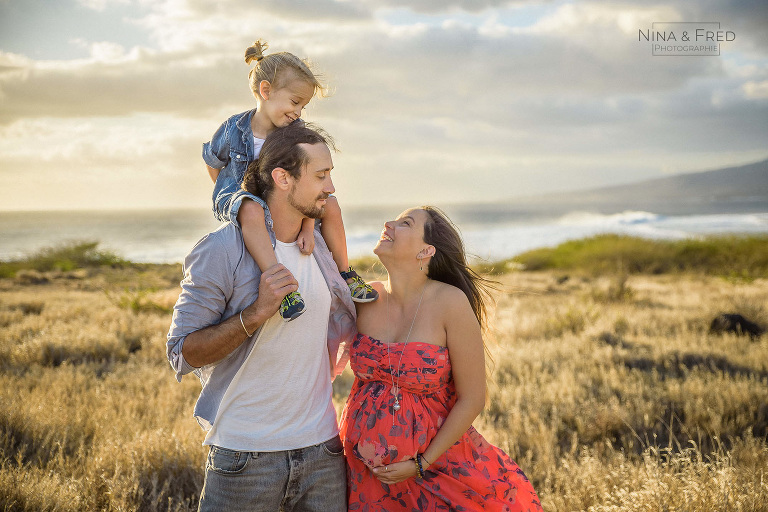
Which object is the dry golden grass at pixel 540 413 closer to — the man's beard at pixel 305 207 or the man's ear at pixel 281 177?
the man's beard at pixel 305 207

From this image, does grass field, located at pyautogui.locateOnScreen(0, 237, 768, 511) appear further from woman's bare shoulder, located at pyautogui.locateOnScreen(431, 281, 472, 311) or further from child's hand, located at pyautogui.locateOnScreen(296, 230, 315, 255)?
child's hand, located at pyautogui.locateOnScreen(296, 230, 315, 255)

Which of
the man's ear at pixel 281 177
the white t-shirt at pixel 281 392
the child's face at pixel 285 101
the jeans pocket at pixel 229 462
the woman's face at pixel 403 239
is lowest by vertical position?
the jeans pocket at pixel 229 462

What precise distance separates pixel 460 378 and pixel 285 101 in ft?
6.16

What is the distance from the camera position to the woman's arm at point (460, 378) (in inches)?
102

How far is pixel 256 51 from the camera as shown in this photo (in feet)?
11.1

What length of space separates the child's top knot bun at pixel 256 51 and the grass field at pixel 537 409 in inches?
92.1

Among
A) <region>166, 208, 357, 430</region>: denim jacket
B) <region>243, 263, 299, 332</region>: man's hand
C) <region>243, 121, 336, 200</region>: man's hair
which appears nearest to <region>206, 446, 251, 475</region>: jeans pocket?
<region>166, 208, 357, 430</region>: denim jacket

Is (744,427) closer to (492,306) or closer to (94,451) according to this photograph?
(492,306)

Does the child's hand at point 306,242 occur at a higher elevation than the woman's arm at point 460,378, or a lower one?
higher

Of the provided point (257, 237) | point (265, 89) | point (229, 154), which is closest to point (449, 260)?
point (257, 237)

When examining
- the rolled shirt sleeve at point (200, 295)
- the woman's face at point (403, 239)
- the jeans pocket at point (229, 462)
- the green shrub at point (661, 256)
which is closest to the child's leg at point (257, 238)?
the rolled shirt sleeve at point (200, 295)

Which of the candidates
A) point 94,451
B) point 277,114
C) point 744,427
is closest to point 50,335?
point 94,451

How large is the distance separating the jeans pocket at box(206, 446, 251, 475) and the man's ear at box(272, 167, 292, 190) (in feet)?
3.94

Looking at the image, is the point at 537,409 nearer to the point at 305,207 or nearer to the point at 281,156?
the point at 305,207
